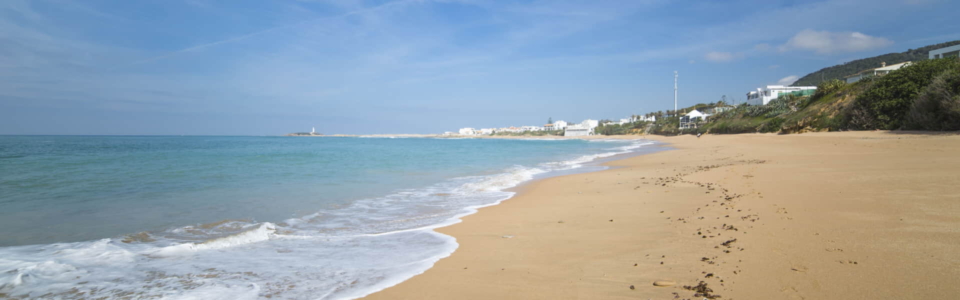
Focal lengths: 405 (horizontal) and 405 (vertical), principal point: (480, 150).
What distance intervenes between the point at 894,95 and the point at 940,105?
5824 mm

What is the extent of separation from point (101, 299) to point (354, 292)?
1806 mm

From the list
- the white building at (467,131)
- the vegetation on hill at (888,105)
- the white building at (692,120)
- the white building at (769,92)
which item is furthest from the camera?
the white building at (467,131)

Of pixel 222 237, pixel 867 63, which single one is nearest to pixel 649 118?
pixel 867 63

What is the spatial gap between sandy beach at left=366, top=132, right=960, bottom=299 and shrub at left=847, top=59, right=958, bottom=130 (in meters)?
19.4

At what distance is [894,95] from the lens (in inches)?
811

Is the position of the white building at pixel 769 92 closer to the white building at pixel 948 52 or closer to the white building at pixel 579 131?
the white building at pixel 948 52

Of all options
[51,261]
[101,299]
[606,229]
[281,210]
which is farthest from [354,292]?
[281,210]

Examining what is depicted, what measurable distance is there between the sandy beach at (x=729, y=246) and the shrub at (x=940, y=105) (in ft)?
45.7

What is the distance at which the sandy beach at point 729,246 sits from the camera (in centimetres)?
245

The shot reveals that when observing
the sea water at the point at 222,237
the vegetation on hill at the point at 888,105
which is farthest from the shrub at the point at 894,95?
the sea water at the point at 222,237

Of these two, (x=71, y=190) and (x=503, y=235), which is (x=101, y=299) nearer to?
(x=503, y=235)

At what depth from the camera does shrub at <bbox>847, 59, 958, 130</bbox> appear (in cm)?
1952

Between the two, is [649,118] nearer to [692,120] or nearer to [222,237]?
[692,120]

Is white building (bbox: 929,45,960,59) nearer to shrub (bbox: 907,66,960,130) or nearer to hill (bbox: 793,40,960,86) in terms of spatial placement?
shrub (bbox: 907,66,960,130)
